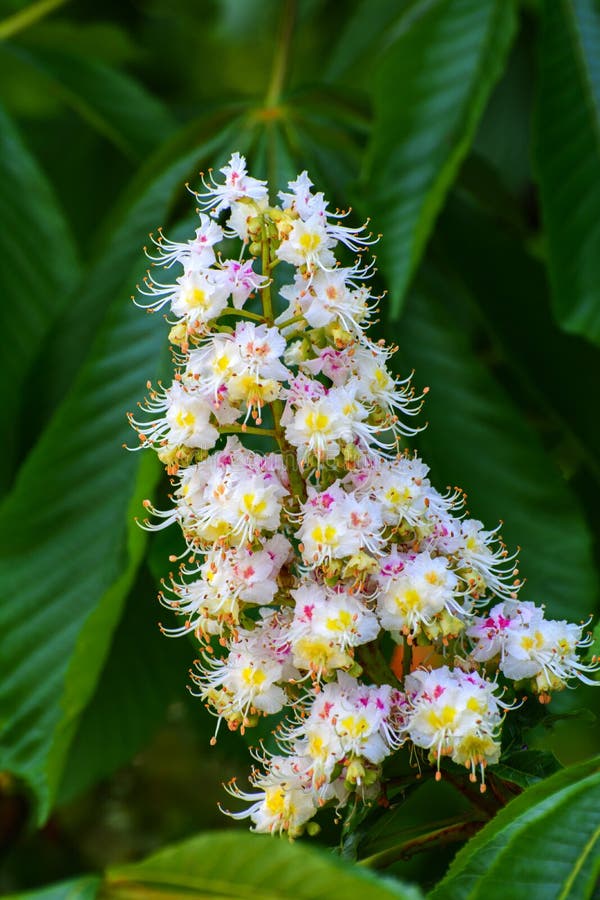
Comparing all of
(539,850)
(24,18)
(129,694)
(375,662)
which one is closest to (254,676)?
(375,662)

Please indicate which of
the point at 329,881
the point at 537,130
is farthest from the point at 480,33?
the point at 329,881

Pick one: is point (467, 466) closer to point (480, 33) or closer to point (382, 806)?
point (480, 33)

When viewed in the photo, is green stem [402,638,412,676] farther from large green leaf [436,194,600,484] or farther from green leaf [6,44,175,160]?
green leaf [6,44,175,160]

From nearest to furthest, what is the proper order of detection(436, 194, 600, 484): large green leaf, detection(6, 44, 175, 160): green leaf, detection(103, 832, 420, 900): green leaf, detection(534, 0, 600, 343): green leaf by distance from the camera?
detection(103, 832, 420, 900): green leaf < detection(534, 0, 600, 343): green leaf < detection(436, 194, 600, 484): large green leaf < detection(6, 44, 175, 160): green leaf

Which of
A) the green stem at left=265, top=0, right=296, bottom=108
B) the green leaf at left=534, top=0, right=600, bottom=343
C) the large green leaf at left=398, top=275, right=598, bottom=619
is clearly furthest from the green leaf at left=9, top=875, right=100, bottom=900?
the green stem at left=265, top=0, right=296, bottom=108

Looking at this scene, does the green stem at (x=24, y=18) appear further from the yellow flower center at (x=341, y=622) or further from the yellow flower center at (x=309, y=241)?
the yellow flower center at (x=341, y=622)
